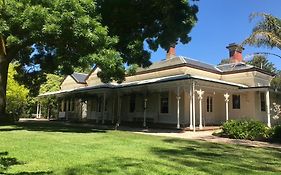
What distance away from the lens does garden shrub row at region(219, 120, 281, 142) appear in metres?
17.8

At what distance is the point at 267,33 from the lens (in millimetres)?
16500

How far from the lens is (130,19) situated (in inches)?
811

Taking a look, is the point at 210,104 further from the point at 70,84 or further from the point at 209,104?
the point at 70,84

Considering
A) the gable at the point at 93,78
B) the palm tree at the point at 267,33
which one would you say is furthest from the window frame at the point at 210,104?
the gable at the point at 93,78

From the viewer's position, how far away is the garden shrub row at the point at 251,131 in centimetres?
1779

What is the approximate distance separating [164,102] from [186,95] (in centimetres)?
242

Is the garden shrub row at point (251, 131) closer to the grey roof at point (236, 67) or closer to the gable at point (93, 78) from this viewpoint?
the grey roof at point (236, 67)

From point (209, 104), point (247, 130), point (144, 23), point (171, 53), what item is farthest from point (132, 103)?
point (247, 130)

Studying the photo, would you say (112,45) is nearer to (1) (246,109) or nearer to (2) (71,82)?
(1) (246,109)

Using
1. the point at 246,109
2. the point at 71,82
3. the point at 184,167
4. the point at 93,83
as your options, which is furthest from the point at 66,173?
the point at 71,82

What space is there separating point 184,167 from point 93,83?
99.4 feet

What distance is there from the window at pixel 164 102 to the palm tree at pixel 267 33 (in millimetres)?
11237

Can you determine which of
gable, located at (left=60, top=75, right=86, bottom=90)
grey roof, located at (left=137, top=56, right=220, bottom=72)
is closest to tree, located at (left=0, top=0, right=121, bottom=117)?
grey roof, located at (left=137, top=56, right=220, bottom=72)

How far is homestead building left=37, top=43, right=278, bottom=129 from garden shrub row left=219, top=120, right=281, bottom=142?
4487mm
